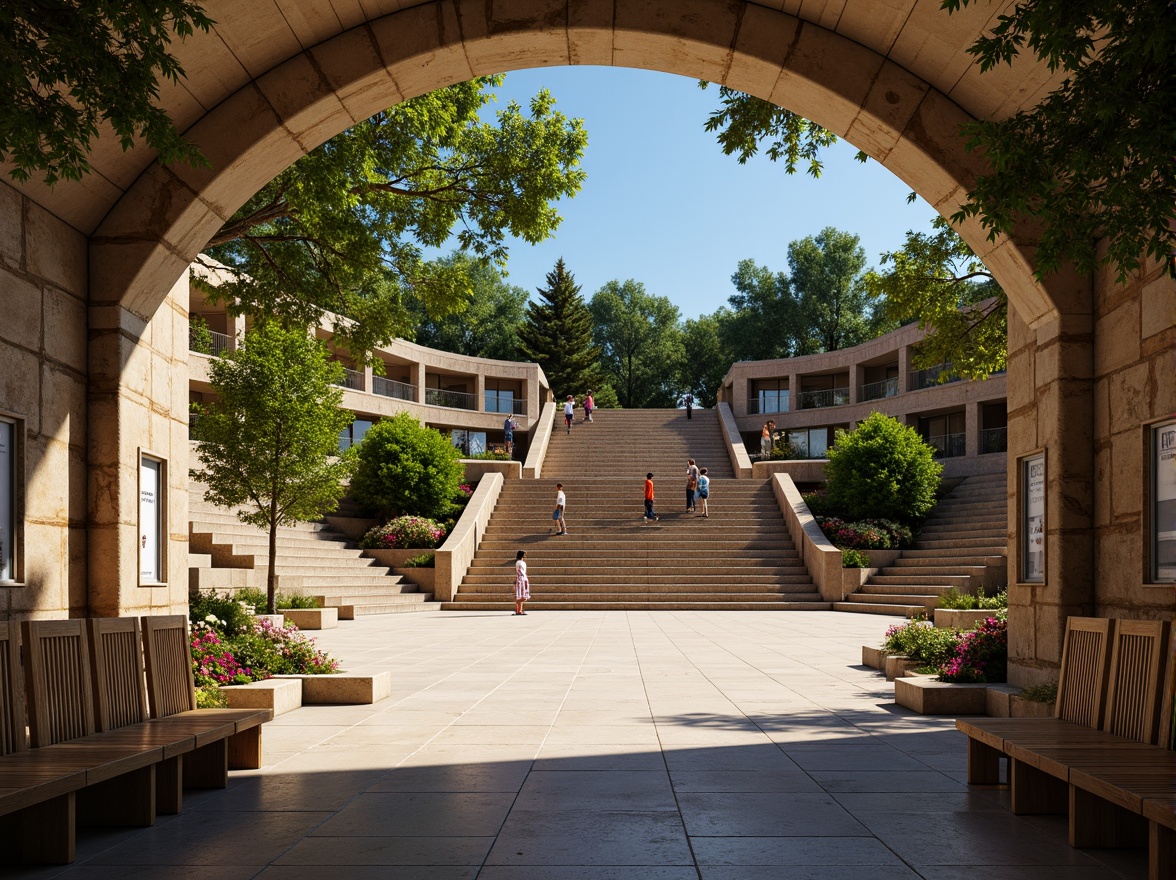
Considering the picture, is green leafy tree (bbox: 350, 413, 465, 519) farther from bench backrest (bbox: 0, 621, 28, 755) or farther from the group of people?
bench backrest (bbox: 0, 621, 28, 755)

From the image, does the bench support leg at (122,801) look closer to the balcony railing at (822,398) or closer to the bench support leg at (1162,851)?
the bench support leg at (1162,851)

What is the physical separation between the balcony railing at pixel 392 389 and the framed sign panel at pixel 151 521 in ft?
117

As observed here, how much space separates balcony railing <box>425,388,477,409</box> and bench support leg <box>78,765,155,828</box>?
1773 inches

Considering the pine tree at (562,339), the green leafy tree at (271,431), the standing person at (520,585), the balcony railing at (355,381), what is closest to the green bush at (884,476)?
the standing person at (520,585)

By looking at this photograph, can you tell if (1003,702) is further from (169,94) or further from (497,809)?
(169,94)

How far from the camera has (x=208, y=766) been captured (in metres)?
6.28

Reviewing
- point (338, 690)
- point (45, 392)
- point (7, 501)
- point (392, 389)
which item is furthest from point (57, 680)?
point (392, 389)

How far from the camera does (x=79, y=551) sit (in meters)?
7.82

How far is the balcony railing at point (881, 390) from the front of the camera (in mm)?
44531

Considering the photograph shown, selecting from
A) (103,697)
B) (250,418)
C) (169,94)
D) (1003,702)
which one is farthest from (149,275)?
(250,418)

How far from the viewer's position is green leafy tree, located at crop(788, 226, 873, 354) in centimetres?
6975

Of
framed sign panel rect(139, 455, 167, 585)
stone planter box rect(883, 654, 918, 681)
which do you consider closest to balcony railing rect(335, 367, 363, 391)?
stone planter box rect(883, 654, 918, 681)

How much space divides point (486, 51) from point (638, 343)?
2803 inches

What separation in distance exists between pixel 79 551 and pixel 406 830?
407 cm
